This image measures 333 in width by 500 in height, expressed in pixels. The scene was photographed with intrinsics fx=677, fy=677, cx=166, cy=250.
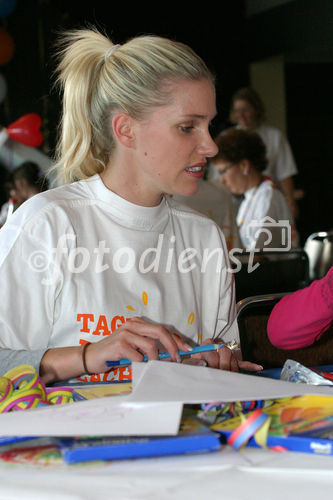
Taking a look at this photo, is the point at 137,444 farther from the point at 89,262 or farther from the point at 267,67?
the point at 267,67

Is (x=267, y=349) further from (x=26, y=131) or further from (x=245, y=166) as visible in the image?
(x=26, y=131)

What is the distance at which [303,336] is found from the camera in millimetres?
1566

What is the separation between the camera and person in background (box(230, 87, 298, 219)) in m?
5.07

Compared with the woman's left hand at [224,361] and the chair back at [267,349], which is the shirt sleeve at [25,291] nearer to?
the woman's left hand at [224,361]

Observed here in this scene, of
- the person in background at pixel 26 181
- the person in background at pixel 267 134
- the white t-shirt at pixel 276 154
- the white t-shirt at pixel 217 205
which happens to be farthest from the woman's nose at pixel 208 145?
the white t-shirt at pixel 276 154

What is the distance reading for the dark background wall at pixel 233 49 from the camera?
5867 mm

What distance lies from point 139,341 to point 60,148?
822 mm

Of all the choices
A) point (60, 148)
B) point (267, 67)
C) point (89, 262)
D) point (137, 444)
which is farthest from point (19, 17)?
point (137, 444)

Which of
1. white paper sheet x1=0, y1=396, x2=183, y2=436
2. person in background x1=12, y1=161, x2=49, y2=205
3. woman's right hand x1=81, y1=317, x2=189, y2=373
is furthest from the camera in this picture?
person in background x1=12, y1=161, x2=49, y2=205

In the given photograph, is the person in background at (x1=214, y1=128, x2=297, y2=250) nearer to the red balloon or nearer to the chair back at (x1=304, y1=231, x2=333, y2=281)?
the chair back at (x1=304, y1=231, x2=333, y2=281)

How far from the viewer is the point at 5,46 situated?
5.55 m

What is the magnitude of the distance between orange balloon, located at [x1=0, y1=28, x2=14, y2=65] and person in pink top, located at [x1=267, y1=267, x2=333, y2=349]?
180 inches

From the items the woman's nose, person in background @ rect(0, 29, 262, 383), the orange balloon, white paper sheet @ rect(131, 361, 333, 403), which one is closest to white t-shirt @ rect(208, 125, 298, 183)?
the orange balloon

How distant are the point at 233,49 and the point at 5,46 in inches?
95.6
